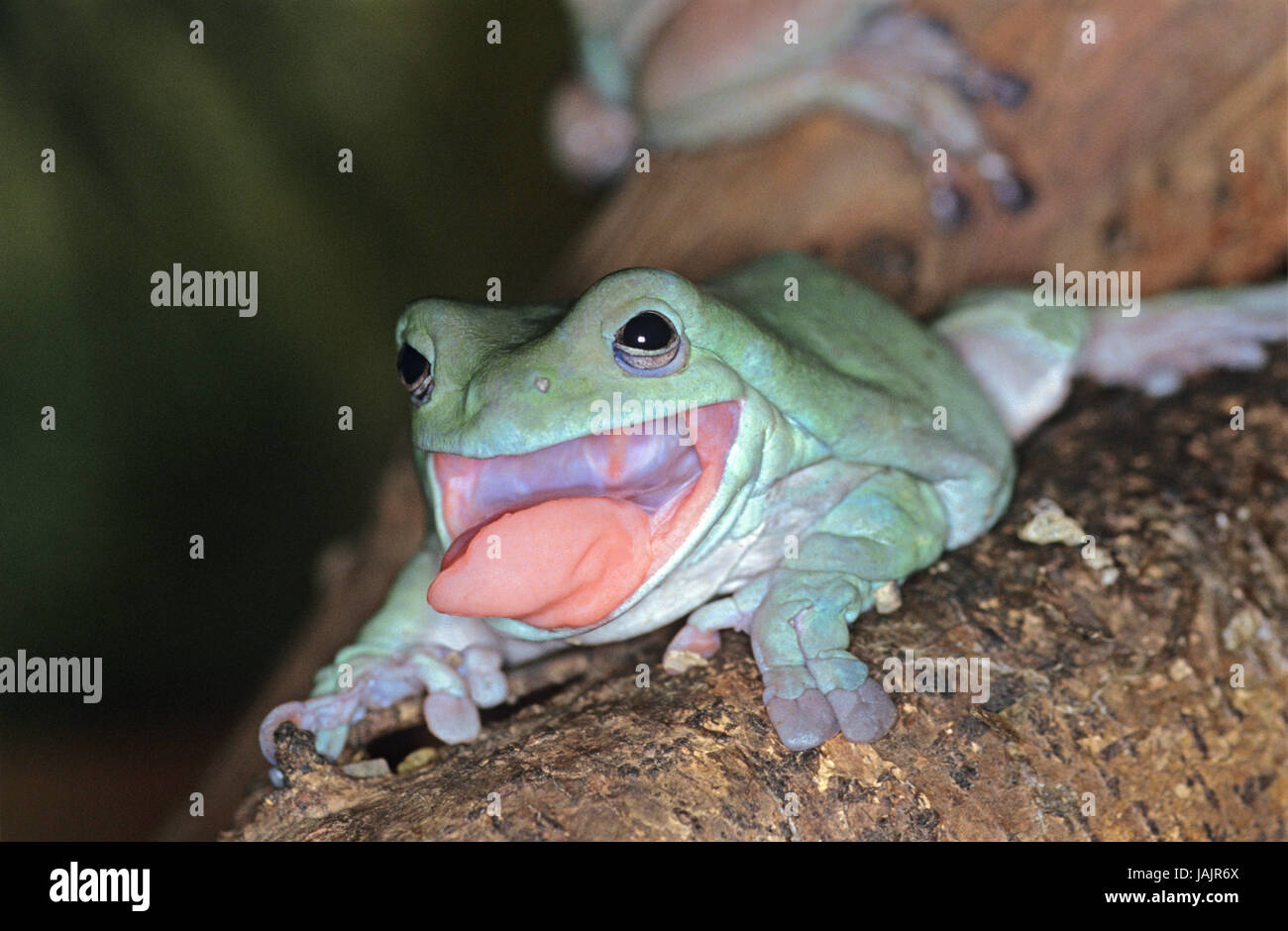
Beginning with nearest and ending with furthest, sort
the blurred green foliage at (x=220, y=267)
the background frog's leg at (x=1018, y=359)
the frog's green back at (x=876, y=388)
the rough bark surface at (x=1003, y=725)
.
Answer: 1. the rough bark surface at (x=1003, y=725)
2. the frog's green back at (x=876, y=388)
3. the background frog's leg at (x=1018, y=359)
4. the blurred green foliage at (x=220, y=267)

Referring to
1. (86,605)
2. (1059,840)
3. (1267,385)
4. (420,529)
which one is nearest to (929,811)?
(1059,840)

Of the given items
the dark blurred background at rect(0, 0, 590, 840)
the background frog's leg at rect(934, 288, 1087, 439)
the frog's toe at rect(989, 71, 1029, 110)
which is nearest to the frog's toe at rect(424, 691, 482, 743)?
the background frog's leg at rect(934, 288, 1087, 439)

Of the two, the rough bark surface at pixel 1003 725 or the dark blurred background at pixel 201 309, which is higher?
the dark blurred background at pixel 201 309

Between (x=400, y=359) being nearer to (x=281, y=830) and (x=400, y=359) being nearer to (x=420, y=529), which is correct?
(x=281, y=830)

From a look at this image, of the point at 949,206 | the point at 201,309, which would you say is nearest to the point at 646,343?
the point at 949,206

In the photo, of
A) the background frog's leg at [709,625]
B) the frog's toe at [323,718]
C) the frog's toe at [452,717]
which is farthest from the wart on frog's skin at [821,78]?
the frog's toe at [323,718]

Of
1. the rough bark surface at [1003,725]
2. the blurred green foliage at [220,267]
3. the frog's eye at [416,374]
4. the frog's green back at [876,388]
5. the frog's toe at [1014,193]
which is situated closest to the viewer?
the rough bark surface at [1003,725]

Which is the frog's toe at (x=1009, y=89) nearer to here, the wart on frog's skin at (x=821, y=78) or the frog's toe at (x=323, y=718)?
the wart on frog's skin at (x=821, y=78)

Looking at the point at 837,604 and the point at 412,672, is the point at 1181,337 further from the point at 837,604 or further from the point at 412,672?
the point at 412,672
